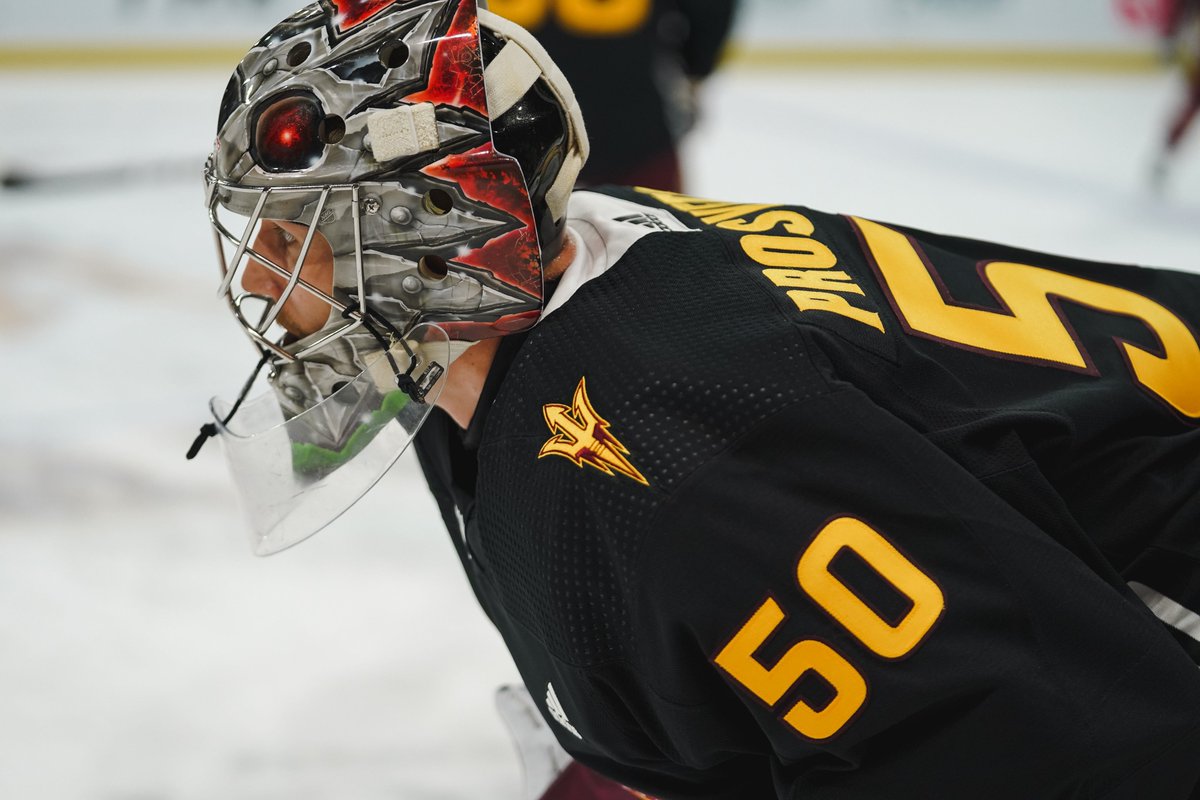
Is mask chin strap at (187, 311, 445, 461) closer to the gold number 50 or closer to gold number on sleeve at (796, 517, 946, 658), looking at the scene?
gold number on sleeve at (796, 517, 946, 658)

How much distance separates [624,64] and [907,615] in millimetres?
1651

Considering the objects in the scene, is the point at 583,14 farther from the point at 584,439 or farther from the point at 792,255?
the point at 584,439

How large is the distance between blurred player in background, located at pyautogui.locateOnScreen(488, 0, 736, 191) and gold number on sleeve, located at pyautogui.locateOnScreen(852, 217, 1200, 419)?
1.23 metres

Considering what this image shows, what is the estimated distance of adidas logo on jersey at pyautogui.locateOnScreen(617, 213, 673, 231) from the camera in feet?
3.44

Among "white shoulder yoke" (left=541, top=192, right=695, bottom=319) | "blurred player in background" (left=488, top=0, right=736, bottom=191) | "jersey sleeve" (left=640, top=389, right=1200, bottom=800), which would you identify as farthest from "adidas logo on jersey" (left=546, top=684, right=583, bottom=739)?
"blurred player in background" (left=488, top=0, right=736, bottom=191)

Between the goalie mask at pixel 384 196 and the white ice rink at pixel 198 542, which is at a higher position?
A: the goalie mask at pixel 384 196

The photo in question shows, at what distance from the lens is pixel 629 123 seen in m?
2.29

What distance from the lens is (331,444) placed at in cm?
107

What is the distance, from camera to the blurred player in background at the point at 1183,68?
4.00 m

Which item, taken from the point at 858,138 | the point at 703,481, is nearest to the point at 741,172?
the point at 858,138

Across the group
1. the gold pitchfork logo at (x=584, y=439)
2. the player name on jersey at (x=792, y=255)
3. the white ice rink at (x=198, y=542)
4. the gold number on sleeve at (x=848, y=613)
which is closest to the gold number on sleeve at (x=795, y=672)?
the gold number on sleeve at (x=848, y=613)

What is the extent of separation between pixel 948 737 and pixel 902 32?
5.00 m

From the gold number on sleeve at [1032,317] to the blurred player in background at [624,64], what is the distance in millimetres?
1226

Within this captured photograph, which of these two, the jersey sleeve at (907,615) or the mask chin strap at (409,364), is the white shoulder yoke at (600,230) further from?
the jersey sleeve at (907,615)
